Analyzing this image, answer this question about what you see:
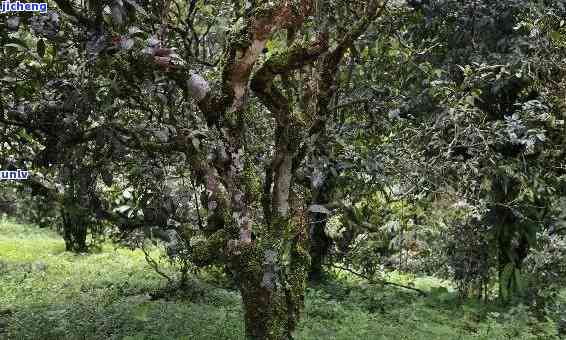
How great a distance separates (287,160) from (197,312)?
3.55 meters

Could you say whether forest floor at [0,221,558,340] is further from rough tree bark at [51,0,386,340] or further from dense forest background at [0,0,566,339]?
rough tree bark at [51,0,386,340]

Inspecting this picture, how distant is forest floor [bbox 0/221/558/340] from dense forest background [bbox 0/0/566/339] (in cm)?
5

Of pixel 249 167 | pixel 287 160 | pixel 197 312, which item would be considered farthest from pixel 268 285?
pixel 197 312

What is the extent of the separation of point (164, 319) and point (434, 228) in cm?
430

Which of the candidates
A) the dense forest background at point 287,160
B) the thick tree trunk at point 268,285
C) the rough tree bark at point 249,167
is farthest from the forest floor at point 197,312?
the rough tree bark at point 249,167

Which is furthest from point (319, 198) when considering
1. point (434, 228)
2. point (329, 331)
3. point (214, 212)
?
point (214, 212)

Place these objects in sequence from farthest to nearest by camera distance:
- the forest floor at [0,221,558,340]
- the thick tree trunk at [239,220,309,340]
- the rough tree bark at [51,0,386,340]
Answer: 1. the forest floor at [0,221,558,340]
2. the thick tree trunk at [239,220,309,340]
3. the rough tree bark at [51,0,386,340]

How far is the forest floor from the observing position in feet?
21.1

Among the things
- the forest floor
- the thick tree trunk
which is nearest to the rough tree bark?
the thick tree trunk

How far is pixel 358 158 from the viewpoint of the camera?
5660 millimetres

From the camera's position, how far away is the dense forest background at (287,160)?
13.4ft

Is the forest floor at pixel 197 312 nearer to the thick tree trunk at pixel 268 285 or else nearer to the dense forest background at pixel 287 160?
the dense forest background at pixel 287 160

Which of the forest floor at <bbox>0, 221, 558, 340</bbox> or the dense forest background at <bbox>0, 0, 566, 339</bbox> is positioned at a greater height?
the dense forest background at <bbox>0, 0, 566, 339</bbox>

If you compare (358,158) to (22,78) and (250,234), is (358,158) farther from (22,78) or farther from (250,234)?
(22,78)
